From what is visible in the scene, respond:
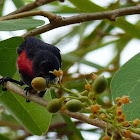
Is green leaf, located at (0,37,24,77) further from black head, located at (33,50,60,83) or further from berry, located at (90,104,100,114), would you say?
berry, located at (90,104,100,114)

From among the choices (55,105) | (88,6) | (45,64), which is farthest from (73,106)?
(88,6)

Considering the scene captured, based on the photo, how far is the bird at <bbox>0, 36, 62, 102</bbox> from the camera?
4.46ft

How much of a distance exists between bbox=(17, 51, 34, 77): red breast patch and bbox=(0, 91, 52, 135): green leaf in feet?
0.52

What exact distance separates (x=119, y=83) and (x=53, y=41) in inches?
62.9

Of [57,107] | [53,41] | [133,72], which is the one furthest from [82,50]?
[57,107]

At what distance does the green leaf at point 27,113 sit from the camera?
1.68m

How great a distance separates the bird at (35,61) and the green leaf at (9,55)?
3 cm

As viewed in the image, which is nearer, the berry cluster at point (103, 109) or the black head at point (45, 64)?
the berry cluster at point (103, 109)

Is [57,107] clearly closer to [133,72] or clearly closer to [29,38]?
[133,72]

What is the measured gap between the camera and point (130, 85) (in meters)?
1.36

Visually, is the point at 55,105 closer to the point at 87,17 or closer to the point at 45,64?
the point at 45,64

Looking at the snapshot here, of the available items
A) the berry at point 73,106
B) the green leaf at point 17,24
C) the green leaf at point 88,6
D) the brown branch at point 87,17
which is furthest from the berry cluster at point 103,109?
the green leaf at point 88,6

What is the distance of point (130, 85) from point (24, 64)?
0.49m

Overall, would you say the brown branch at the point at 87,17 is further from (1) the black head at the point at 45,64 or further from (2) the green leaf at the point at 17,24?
(1) the black head at the point at 45,64
